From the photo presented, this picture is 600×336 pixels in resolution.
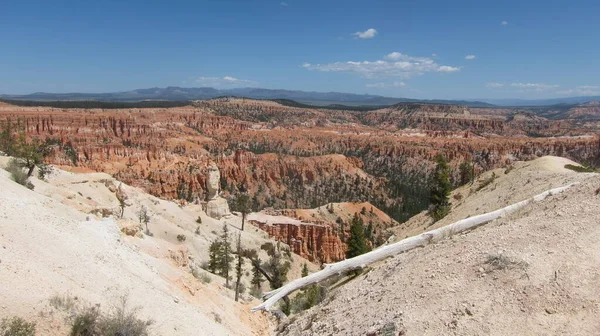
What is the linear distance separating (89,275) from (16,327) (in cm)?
342

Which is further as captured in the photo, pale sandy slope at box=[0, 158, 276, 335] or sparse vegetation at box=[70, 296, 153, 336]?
pale sandy slope at box=[0, 158, 276, 335]

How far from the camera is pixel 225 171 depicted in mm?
100188

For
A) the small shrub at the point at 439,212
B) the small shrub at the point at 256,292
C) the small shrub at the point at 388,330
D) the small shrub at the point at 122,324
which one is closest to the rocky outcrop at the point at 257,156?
the small shrub at the point at 256,292

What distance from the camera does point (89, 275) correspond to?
10.6 meters

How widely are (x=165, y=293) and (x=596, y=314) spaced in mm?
10893

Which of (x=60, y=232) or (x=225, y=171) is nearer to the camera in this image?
(x=60, y=232)

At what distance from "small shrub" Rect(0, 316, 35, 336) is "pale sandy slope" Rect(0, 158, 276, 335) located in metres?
0.35

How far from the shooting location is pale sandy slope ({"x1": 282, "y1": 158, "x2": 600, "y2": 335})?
661 centimetres

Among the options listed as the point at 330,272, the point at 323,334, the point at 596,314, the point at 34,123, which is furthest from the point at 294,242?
the point at 34,123

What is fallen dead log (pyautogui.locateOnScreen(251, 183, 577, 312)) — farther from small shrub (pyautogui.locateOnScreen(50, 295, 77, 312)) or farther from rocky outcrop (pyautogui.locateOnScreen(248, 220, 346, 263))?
rocky outcrop (pyautogui.locateOnScreen(248, 220, 346, 263))

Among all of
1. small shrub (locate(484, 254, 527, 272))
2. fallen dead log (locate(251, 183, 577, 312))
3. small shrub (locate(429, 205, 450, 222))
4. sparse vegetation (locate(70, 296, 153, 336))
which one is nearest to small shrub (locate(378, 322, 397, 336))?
small shrub (locate(484, 254, 527, 272))

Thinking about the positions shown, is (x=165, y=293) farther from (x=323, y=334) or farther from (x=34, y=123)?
(x=34, y=123)


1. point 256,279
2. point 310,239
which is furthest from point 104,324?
point 310,239

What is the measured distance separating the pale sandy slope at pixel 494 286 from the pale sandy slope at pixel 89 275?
3369 mm
